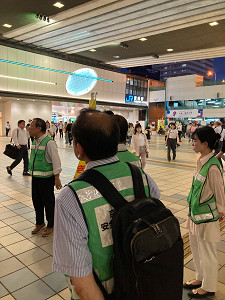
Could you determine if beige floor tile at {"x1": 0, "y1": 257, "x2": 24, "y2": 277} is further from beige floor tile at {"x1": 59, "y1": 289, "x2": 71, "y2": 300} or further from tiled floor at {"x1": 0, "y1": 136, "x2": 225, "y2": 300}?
beige floor tile at {"x1": 59, "y1": 289, "x2": 71, "y2": 300}

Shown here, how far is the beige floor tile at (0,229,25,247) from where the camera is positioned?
11.4 feet

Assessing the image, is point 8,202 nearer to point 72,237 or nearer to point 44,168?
point 44,168

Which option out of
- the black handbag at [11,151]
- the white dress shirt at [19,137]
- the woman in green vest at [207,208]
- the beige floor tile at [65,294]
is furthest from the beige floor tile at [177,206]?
the white dress shirt at [19,137]

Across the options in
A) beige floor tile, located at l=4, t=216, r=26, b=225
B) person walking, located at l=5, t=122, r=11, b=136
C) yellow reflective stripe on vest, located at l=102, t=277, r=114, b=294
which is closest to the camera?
yellow reflective stripe on vest, located at l=102, t=277, r=114, b=294

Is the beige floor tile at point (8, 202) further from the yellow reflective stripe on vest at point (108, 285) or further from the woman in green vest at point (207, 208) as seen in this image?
the yellow reflective stripe on vest at point (108, 285)

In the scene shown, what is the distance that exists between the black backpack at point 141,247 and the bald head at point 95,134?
95 millimetres

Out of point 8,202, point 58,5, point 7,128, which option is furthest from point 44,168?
point 7,128

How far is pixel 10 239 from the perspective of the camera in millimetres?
3568

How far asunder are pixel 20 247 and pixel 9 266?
442 mm

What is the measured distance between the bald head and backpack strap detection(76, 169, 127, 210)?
0.10 m

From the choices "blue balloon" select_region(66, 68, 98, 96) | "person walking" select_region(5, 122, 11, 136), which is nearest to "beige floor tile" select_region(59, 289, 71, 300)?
"blue balloon" select_region(66, 68, 98, 96)

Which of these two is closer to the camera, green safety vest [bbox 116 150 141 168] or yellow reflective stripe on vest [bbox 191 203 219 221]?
yellow reflective stripe on vest [bbox 191 203 219 221]

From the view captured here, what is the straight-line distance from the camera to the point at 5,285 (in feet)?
8.40

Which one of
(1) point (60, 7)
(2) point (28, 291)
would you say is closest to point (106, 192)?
(2) point (28, 291)
